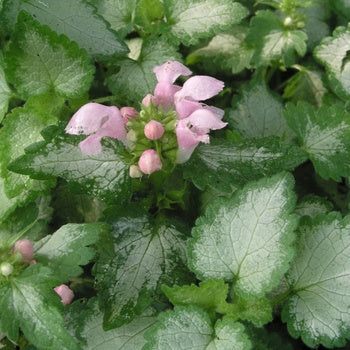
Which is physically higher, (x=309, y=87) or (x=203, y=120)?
(x=203, y=120)

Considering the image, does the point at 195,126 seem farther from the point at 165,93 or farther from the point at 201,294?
the point at 201,294

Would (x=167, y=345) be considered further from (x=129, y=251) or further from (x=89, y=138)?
(x=89, y=138)

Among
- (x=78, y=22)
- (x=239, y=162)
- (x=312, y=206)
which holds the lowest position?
(x=312, y=206)

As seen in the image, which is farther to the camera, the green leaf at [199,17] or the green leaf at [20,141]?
the green leaf at [199,17]

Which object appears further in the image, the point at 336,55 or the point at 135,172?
the point at 336,55

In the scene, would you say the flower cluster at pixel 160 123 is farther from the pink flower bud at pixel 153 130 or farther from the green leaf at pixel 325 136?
the green leaf at pixel 325 136

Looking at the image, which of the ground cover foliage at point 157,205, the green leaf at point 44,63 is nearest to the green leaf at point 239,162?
the ground cover foliage at point 157,205

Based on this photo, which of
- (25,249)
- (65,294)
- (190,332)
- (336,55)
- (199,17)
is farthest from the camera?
(336,55)

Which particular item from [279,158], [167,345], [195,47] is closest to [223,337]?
[167,345]

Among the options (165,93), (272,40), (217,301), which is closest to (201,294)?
(217,301)
